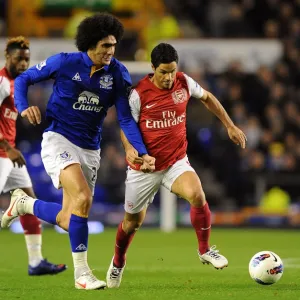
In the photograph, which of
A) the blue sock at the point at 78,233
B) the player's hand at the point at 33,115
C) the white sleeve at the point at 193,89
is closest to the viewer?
the player's hand at the point at 33,115

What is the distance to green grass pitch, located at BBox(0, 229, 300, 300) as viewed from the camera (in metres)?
8.14

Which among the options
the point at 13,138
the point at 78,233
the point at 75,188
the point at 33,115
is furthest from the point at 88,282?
the point at 13,138

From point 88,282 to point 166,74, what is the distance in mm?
1969

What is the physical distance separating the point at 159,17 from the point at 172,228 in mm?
3921

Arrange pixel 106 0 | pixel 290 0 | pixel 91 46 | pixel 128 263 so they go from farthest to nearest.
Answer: pixel 290 0 < pixel 106 0 < pixel 128 263 < pixel 91 46

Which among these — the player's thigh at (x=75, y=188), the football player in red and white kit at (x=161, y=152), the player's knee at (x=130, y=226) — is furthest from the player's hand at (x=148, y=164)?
the player's knee at (x=130, y=226)

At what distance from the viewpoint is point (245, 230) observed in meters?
17.8

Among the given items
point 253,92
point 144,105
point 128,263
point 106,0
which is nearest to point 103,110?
point 144,105

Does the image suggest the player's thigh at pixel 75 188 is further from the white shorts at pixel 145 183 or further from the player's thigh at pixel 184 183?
the player's thigh at pixel 184 183

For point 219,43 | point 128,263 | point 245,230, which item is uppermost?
point 219,43

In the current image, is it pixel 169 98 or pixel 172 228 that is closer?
pixel 169 98

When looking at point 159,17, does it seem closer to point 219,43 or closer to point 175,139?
point 219,43

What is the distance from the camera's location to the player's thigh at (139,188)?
9.05m

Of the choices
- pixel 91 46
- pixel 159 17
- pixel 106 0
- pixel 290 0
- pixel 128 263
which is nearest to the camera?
pixel 91 46
